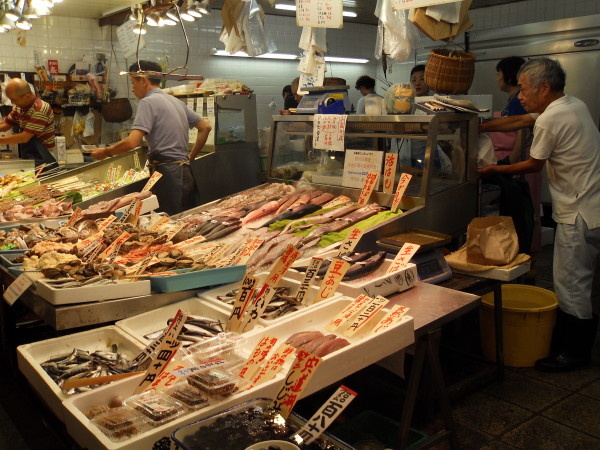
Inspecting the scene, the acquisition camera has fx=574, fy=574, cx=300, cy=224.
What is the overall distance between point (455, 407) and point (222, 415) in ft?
8.33

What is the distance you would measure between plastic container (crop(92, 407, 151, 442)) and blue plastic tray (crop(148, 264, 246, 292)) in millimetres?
1166

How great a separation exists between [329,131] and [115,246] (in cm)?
223

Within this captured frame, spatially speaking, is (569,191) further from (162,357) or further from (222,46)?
(222,46)

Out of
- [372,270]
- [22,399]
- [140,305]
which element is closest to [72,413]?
[140,305]

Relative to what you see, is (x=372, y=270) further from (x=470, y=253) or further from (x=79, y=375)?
(x=79, y=375)

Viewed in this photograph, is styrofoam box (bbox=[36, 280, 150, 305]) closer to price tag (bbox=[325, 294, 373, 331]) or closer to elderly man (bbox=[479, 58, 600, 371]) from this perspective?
price tag (bbox=[325, 294, 373, 331])

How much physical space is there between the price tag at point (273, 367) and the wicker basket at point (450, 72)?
11.0 ft

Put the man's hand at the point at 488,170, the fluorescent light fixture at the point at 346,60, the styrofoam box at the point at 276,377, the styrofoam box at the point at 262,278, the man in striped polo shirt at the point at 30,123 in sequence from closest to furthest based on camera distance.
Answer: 1. the styrofoam box at the point at 276,377
2. the styrofoam box at the point at 262,278
3. the man's hand at the point at 488,170
4. the man in striped polo shirt at the point at 30,123
5. the fluorescent light fixture at the point at 346,60

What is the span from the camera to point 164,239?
4.08m

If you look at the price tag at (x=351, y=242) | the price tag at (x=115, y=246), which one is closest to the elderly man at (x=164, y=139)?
the price tag at (x=115, y=246)

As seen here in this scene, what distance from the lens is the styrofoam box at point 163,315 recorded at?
291cm

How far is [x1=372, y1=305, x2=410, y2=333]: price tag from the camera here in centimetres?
265

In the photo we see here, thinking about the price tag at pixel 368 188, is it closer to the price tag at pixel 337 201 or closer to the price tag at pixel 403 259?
the price tag at pixel 337 201

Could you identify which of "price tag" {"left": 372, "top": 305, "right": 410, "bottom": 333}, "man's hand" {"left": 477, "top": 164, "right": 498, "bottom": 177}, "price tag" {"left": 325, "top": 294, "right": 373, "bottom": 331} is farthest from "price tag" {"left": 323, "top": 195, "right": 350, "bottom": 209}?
"price tag" {"left": 372, "top": 305, "right": 410, "bottom": 333}
